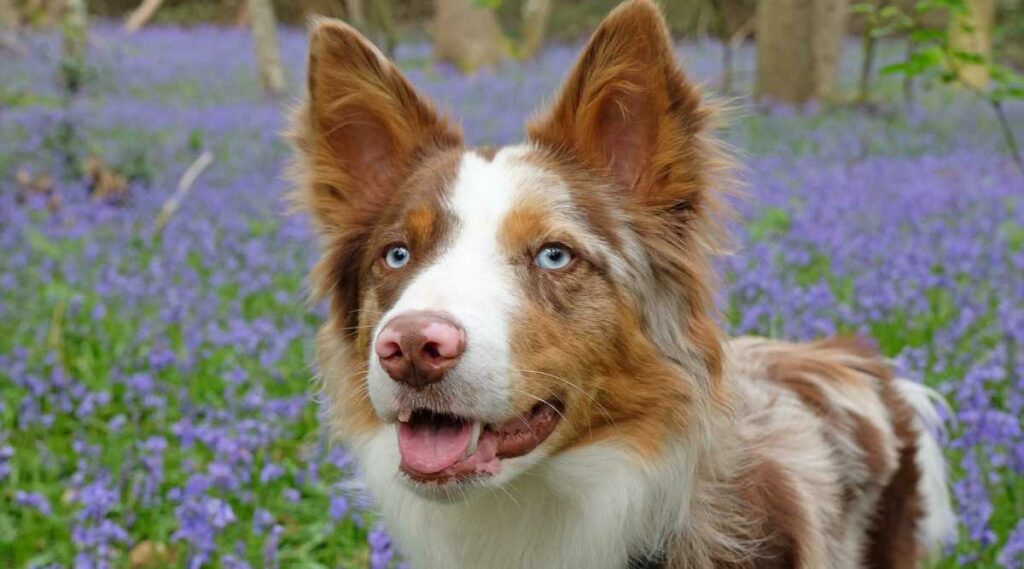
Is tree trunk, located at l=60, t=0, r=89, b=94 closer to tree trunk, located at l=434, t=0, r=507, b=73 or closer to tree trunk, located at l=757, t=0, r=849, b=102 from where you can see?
tree trunk, located at l=434, t=0, r=507, b=73

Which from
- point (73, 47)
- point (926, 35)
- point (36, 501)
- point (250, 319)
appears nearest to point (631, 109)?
point (926, 35)

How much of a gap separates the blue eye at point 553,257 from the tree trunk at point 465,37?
18.8 m

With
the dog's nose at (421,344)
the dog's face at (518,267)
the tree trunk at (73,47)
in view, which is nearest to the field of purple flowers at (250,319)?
the dog's face at (518,267)

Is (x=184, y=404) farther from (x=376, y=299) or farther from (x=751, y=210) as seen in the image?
(x=751, y=210)

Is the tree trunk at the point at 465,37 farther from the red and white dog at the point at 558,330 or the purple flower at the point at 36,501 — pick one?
the red and white dog at the point at 558,330

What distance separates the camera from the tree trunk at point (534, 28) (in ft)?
80.8

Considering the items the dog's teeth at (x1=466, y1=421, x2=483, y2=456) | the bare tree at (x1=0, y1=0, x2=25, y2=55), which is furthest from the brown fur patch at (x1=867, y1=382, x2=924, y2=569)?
the bare tree at (x1=0, y1=0, x2=25, y2=55)

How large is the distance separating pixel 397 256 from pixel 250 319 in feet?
13.1

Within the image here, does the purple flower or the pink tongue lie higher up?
the pink tongue

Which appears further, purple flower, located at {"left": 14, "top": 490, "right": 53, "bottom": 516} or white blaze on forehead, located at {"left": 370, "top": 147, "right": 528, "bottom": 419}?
purple flower, located at {"left": 14, "top": 490, "right": 53, "bottom": 516}

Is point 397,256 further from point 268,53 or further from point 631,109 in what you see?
point 268,53

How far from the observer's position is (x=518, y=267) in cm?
306

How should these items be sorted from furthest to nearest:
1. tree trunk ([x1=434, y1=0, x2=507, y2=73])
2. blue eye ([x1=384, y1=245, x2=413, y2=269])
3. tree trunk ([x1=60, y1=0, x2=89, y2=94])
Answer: tree trunk ([x1=434, y1=0, x2=507, y2=73])
tree trunk ([x1=60, y1=0, x2=89, y2=94])
blue eye ([x1=384, y1=245, x2=413, y2=269])

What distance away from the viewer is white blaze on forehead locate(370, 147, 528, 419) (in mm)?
2752
